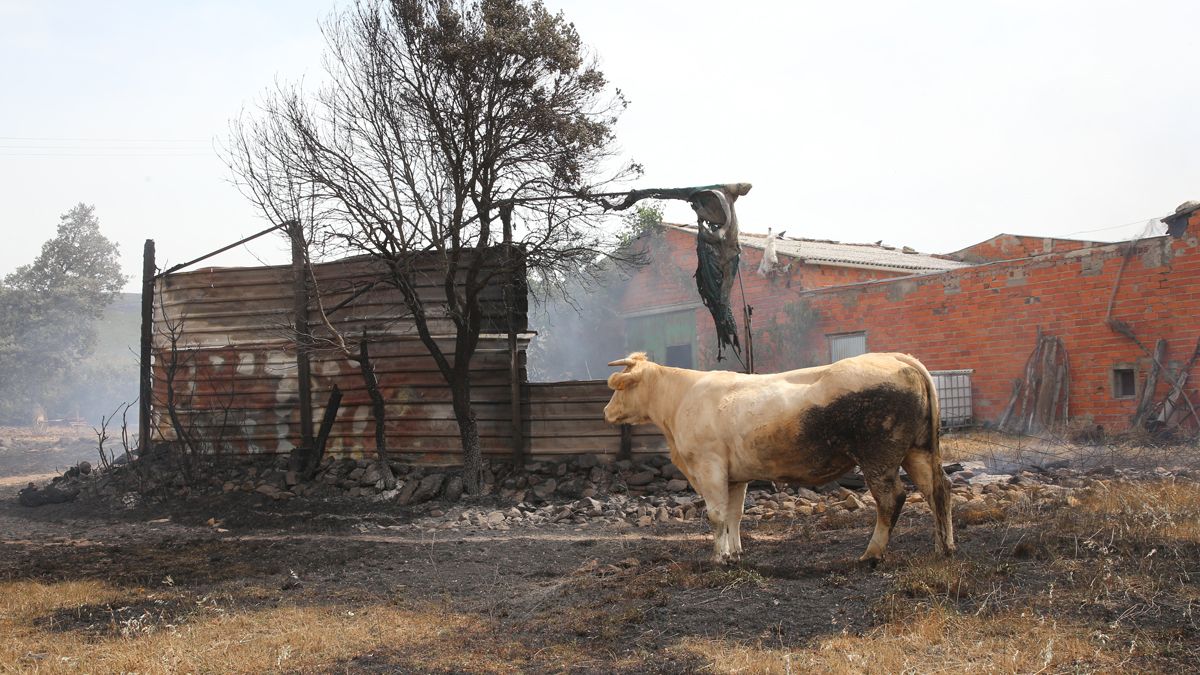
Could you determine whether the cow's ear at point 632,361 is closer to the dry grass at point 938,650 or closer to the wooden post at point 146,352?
the dry grass at point 938,650

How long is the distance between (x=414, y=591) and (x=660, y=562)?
2098mm

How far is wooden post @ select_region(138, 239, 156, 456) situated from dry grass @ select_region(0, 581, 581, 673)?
9166 mm

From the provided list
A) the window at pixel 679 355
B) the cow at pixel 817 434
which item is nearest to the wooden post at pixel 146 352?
the cow at pixel 817 434

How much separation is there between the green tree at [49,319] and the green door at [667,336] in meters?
21.9

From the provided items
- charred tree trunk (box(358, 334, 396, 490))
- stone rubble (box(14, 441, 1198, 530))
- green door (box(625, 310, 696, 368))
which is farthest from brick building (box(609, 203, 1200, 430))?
charred tree trunk (box(358, 334, 396, 490))

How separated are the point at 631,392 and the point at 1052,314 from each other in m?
12.1

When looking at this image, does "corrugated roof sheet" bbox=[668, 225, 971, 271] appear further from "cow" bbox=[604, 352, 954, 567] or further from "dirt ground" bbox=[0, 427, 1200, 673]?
"cow" bbox=[604, 352, 954, 567]

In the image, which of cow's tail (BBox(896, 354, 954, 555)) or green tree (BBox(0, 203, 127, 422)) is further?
green tree (BBox(0, 203, 127, 422))

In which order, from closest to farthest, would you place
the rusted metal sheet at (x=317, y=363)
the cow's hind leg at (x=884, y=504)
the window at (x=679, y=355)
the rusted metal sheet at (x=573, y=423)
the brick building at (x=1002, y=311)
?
the cow's hind leg at (x=884, y=504) → the rusted metal sheet at (x=573, y=423) → the rusted metal sheet at (x=317, y=363) → the brick building at (x=1002, y=311) → the window at (x=679, y=355)

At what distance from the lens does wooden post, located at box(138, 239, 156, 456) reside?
1577 centimetres

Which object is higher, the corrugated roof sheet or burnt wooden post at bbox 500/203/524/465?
the corrugated roof sheet

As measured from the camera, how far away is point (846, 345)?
891 inches

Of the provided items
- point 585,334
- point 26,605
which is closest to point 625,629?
point 26,605

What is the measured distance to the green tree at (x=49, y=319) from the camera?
35.0 m
